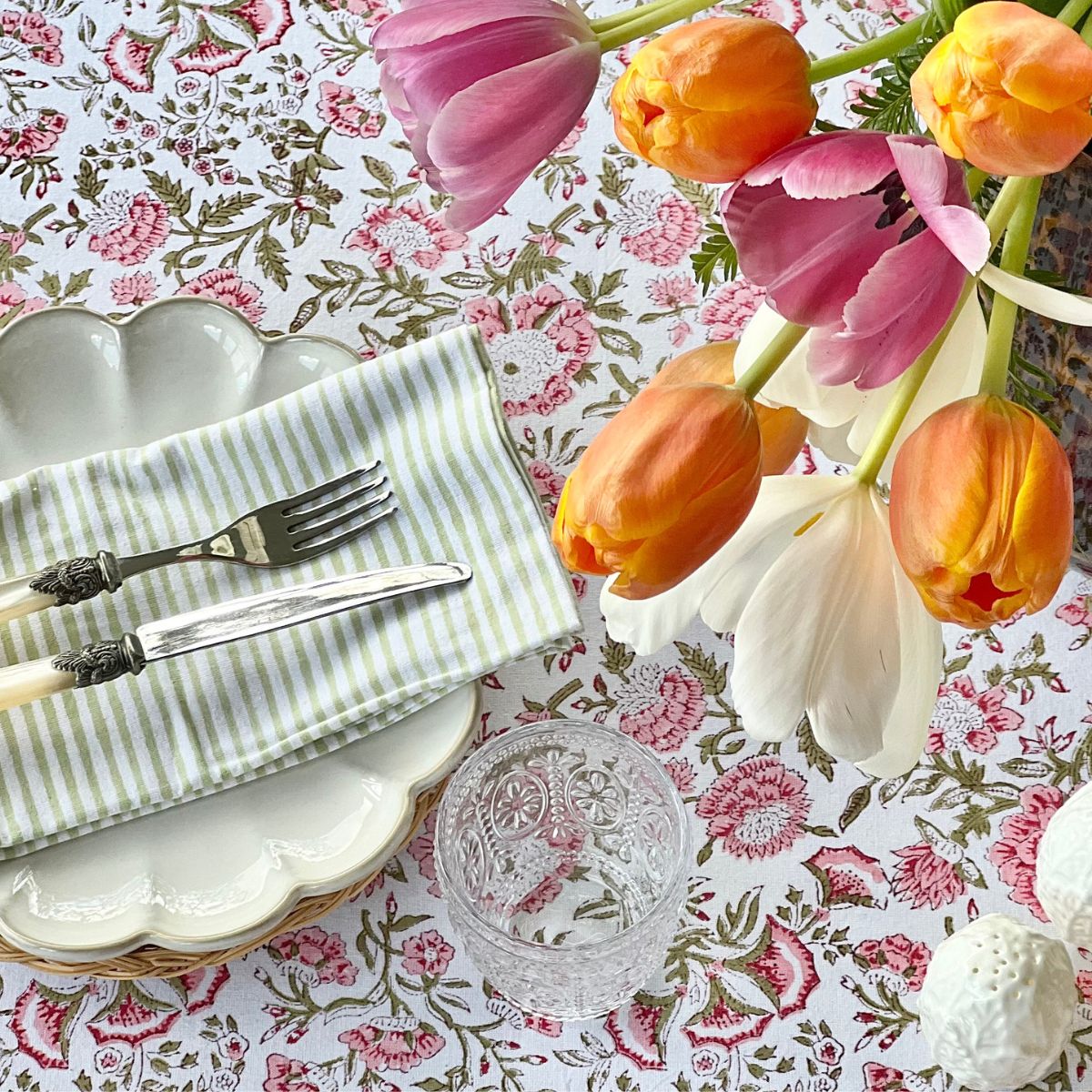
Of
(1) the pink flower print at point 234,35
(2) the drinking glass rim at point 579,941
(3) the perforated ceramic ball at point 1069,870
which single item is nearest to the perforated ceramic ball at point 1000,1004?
(3) the perforated ceramic ball at point 1069,870

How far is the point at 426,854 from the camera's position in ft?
2.06

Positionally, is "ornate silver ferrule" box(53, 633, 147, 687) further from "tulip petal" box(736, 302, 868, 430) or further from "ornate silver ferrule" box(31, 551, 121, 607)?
"tulip petal" box(736, 302, 868, 430)

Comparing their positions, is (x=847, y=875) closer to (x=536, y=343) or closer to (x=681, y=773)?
(x=681, y=773)

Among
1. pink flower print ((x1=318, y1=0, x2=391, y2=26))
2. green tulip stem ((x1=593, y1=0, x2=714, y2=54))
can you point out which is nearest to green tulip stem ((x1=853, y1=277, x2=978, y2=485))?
green tulip stem ((x1=593, y1=0, x2=714, y2=54))

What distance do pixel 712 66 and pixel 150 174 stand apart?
0.56m

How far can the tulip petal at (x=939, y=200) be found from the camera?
281 mm

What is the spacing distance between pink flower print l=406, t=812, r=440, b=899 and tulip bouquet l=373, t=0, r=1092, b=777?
27 cm

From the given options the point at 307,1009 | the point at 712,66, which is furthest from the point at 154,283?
the point at 712,66

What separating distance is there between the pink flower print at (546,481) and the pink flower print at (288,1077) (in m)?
0.30

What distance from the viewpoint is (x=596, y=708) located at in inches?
25.7

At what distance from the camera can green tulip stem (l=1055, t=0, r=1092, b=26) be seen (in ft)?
1.10

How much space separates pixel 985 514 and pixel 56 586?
1.45 feet

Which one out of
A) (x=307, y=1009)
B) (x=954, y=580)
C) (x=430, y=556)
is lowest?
(x=307, y=1009)

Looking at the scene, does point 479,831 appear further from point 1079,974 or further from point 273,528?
point 1079,974
